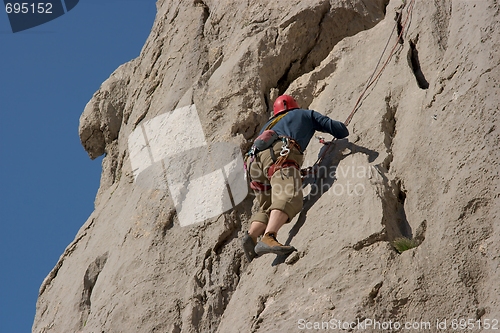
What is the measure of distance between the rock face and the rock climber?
0.90 feet

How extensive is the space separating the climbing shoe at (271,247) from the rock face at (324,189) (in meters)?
0.12

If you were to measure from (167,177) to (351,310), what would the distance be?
3.87 meters

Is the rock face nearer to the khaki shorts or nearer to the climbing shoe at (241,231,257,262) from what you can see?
the climbing shoe at (241,231,257,262)

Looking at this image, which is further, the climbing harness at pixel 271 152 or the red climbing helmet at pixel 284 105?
the red climbing helmet at pixel 284 105

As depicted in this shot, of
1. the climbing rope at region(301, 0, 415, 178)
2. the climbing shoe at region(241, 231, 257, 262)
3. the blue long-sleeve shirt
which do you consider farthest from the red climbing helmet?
the climbing shoe at region(241, 231, 257, 262)

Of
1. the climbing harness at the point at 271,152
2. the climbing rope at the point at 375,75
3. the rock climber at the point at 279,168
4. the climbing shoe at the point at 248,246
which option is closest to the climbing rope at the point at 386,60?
the climbing rope at the point at 375,75

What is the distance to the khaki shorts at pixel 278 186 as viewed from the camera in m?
8.17

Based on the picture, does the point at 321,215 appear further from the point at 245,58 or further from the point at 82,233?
the point at 82,233

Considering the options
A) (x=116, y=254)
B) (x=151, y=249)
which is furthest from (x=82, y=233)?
(x=151, y=249)

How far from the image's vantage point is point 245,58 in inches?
420

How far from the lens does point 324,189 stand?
28.0 ft

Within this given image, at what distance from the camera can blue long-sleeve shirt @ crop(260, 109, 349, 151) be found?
891 cm

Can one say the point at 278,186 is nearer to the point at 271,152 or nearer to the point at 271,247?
the point at 271,152

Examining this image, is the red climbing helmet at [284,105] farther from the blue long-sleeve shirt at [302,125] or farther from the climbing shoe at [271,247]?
the climbing shoe at [271,247]
